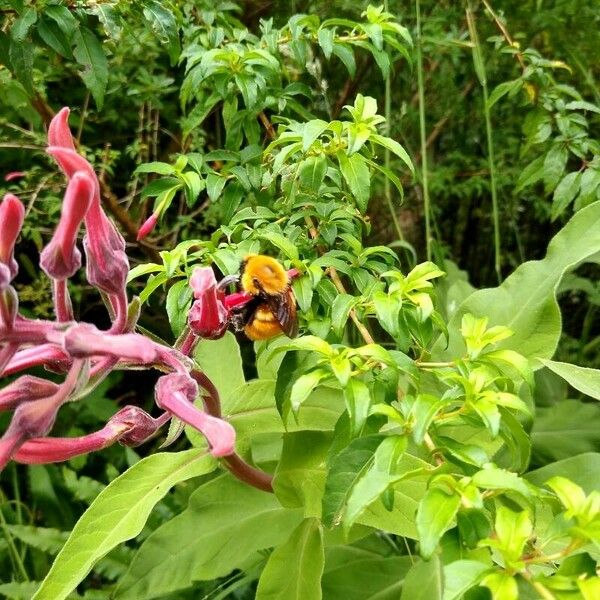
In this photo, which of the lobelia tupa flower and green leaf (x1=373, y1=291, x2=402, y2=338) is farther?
green leaf (x1=373, y1=291, x2=402, y2=338)

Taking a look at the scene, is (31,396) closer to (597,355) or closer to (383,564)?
(383,564)

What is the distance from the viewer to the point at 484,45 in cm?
172

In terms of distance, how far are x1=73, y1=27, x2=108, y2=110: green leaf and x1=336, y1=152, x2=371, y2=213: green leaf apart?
38 centimetres

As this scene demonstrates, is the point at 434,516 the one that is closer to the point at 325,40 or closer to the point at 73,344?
the point at 73,344

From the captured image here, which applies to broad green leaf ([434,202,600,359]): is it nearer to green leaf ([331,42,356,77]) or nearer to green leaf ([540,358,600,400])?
green leaf ([540,358,600,400])

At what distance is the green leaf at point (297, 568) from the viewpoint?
85 centimetres

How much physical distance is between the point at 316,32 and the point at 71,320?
0.59 meters

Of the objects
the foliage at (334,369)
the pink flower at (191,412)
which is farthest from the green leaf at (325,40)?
the pink flower at (191,412)

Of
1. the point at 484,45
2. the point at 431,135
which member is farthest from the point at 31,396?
the point at 431,135

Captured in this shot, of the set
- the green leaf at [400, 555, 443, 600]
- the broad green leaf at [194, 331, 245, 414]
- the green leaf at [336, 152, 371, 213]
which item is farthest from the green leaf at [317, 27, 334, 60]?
the green leaf at [400, 555, 443, 600]

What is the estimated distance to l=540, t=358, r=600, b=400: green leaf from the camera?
76 centimetres

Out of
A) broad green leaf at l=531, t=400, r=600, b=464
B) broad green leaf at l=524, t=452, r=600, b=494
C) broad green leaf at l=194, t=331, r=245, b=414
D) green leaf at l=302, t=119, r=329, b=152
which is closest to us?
green leaf at l=302, t=119, r=329, b=152

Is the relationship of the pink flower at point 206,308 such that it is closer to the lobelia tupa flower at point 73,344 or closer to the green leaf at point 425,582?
the lobelia tupa flower at point 73,344

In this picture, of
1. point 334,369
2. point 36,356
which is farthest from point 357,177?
point 36,356
